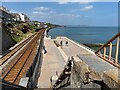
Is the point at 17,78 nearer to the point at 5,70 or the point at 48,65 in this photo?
the point at 5,70

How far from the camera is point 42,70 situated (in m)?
16.3

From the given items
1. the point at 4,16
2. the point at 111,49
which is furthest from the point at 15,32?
the point at 111,49

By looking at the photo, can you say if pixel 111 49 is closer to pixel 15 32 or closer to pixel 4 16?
pixel 15 32

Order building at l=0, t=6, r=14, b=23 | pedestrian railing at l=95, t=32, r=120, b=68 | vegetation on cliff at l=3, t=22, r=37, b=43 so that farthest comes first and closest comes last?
building at l=0, t=6, r=14, b=23 → vegetation on cliff at l=3, t=22, r=37, b=43 → pedestrian railing at l=95, t=32, r=120, b=68

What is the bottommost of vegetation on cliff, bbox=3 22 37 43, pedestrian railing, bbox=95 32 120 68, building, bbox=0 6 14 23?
vegetation on cliff, bbox=3 22 37 43

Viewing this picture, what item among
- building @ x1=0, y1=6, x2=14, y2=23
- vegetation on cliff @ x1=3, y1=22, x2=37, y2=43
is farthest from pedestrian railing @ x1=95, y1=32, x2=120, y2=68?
building @ x1=0, y1=6, x2=14, y2=23

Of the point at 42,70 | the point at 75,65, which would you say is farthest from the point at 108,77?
the point at 42,70

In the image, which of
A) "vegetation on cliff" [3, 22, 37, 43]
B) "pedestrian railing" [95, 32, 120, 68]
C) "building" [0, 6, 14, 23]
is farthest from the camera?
"building" [0, 6, 14, 23]

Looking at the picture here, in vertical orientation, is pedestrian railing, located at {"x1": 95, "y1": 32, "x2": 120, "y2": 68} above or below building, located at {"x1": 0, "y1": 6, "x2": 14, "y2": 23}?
below

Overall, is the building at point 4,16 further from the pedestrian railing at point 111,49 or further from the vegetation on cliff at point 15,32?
the pedestrian railing at point 111,49

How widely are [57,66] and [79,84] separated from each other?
13.2 m

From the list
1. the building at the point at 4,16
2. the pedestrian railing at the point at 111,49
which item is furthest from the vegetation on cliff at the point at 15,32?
the pedestrian railing at the point at 111,49

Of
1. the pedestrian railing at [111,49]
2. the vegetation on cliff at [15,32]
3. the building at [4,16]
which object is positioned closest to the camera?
the pedestrian railing at [111,49]

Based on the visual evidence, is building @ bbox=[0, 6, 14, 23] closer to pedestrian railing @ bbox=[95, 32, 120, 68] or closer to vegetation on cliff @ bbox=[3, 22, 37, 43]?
vegetation on cliff @ bbox=[3, 22, 37, 43]
